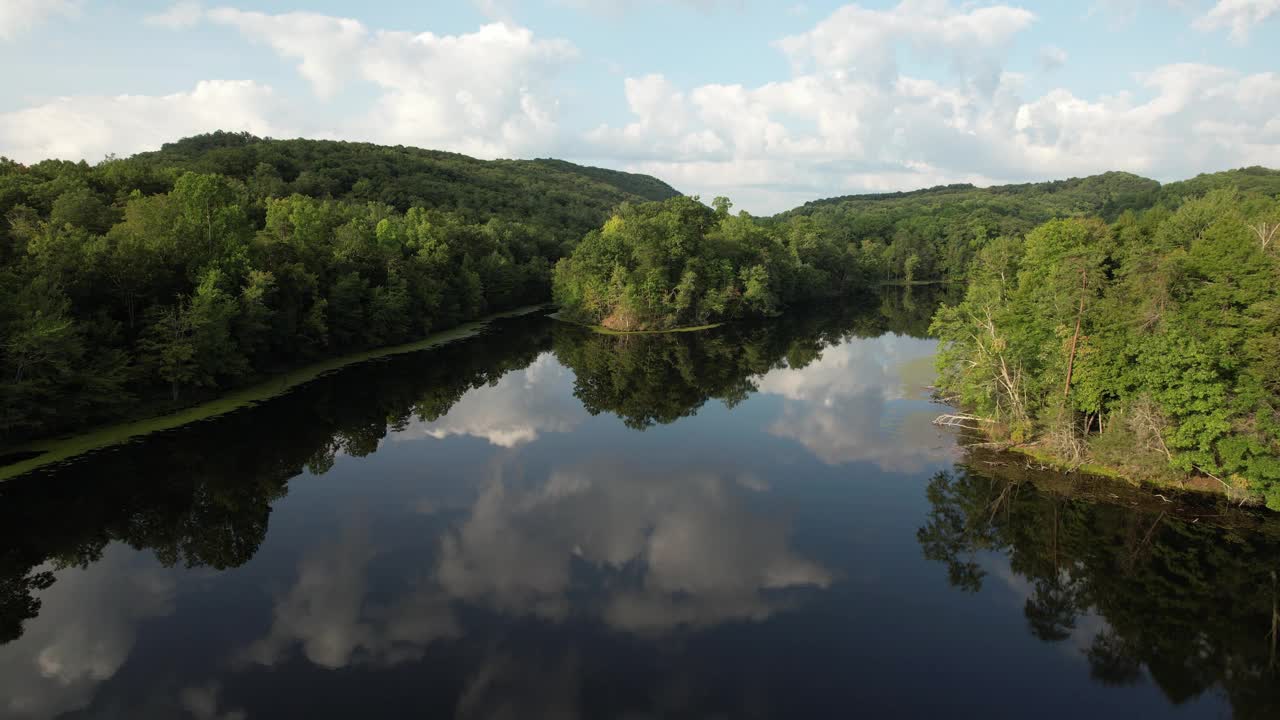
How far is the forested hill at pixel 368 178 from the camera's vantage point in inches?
3898

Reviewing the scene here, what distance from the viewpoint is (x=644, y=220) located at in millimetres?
76812

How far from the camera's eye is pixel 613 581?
20172 mm

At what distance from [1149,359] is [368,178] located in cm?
11938

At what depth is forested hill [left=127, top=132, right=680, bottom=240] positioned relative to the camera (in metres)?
99.0

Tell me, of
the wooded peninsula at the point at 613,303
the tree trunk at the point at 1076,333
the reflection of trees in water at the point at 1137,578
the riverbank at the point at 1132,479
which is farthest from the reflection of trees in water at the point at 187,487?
the tree trunk at the point at 1076,333

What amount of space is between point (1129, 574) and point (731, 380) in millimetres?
30194

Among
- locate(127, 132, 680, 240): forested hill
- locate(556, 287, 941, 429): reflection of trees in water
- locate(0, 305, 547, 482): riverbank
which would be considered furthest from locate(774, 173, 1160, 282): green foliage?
locate(0, 305, 547, 482): riverbank

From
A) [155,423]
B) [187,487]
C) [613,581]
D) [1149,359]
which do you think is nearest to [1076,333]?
[1149,359]

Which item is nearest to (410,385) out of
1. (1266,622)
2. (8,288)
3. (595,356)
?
(595,356)

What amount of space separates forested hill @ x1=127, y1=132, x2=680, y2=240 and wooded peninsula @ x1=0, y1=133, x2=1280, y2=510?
22753mm

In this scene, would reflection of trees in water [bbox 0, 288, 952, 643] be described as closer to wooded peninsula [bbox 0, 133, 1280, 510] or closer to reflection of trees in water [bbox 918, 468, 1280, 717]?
wooded peninsula [bbox 0, 133, 1280, 510]

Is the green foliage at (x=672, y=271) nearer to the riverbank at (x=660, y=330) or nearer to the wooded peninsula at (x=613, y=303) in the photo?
the wooded peninsula at (x=613, y=303)

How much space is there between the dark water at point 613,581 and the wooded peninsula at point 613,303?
3271mm

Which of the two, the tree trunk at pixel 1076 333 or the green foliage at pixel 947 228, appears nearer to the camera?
the tree trunk at pixel 1076 333
